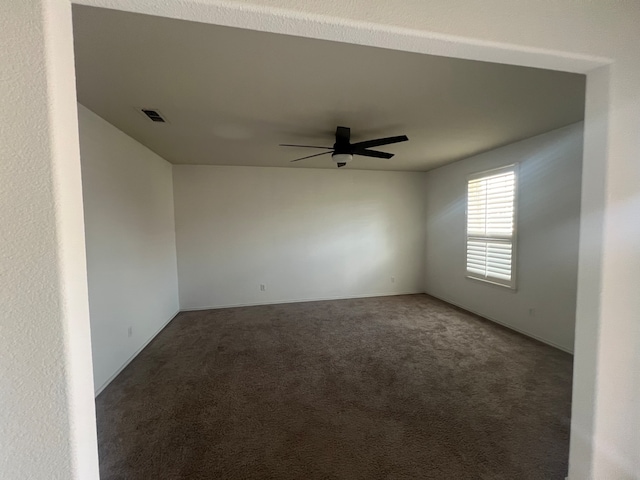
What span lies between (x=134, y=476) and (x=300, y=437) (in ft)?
3.36

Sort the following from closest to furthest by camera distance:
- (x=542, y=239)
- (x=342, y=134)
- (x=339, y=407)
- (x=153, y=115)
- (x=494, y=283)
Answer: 1. (x=339, y=407)
2. (x=153, y=115)
3. (x=342, y=134)
4. (x=542, y=239)
5. (x=494, y=283)

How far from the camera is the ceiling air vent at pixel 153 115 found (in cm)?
238

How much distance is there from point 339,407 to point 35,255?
7.22 feet

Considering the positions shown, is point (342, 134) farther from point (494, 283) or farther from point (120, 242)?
point (494, 283)

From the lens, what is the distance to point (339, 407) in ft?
7.12

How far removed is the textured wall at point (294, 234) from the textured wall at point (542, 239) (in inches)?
50.3

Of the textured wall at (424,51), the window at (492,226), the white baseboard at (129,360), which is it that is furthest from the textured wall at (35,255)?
the window at (492,226)

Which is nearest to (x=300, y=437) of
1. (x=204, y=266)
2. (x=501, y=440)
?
(x=501, y=440)

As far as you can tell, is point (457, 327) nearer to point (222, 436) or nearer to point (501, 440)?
point (501, 440)

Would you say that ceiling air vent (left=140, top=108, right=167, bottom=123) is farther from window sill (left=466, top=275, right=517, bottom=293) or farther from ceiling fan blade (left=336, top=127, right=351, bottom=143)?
window sill (left=466, top=275, right=517, bottom=293)

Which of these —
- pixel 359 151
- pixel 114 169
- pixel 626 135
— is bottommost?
pixel 626 135

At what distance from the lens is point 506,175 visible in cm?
371

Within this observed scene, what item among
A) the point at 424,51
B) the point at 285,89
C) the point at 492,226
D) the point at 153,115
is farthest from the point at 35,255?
the point at 492,226

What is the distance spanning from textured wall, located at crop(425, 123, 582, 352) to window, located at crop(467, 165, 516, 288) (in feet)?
0.32
